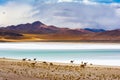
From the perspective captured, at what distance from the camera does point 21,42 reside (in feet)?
604

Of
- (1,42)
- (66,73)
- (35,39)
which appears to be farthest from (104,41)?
(66,73)

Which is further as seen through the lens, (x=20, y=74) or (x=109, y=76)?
(x=109, y=76)

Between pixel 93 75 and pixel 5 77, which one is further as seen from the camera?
pixel 93 75

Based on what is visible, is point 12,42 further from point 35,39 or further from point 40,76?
point 40,76

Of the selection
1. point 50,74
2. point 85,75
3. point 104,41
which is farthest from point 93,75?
point 104,41

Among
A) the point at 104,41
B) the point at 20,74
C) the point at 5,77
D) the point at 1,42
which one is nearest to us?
the point at 5,77

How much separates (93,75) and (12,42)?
159887 millimetres

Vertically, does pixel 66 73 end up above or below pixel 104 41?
below

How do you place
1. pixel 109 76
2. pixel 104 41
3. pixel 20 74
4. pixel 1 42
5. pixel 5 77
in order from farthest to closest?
pixel 104 41 → pixel 1 42 → pixel 109 76 → pixel 20 74 → pixel 5 77

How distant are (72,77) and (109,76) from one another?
2124 mm

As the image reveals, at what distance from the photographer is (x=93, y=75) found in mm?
21672

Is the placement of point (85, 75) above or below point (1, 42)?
below

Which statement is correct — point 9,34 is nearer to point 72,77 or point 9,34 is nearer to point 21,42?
point 21,42

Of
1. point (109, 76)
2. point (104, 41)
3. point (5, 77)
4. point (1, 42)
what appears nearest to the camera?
point (5, 77)
